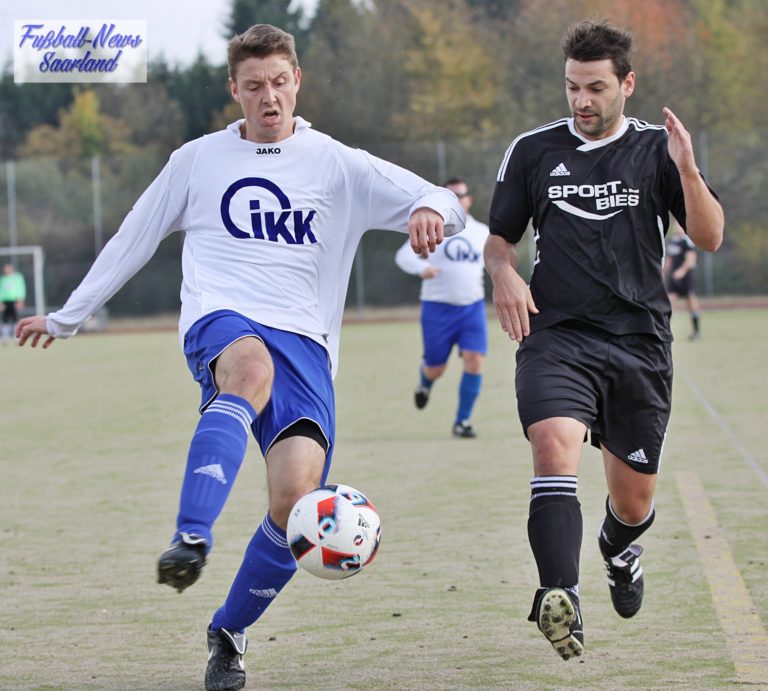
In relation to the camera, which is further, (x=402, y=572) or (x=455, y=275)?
(x=455, y=275)

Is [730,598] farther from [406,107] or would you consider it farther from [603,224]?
[406,107]

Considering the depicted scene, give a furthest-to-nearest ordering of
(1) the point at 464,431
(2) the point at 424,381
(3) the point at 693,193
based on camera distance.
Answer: (2) the point at 424,381, (1) the point at 464,431, (3) the point at 693,193

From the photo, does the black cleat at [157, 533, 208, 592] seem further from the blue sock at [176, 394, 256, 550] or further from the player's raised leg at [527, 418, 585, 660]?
the player's raised leg at [527, 418, 585, 660]

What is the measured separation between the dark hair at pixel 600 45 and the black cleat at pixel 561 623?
1799 millimetres

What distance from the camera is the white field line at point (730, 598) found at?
4.53 metres

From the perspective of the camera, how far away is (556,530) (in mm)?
4297

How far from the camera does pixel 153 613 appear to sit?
5605 millimetres

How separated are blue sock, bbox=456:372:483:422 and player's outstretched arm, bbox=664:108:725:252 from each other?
6.70 meters

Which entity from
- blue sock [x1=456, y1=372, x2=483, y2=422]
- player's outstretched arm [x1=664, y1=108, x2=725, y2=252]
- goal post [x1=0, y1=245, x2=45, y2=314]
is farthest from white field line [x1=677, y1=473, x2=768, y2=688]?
goal post [x1=0, y1=245, x2=45, y2=314]

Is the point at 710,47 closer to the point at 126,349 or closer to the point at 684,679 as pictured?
the point at 126,349

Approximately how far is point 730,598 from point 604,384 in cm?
132

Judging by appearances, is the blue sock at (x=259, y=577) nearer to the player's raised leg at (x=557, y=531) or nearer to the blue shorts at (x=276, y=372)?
the blue shorts at (x=276, y=372)

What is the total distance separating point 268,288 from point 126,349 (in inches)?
897

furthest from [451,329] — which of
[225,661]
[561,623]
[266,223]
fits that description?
[561,623]
